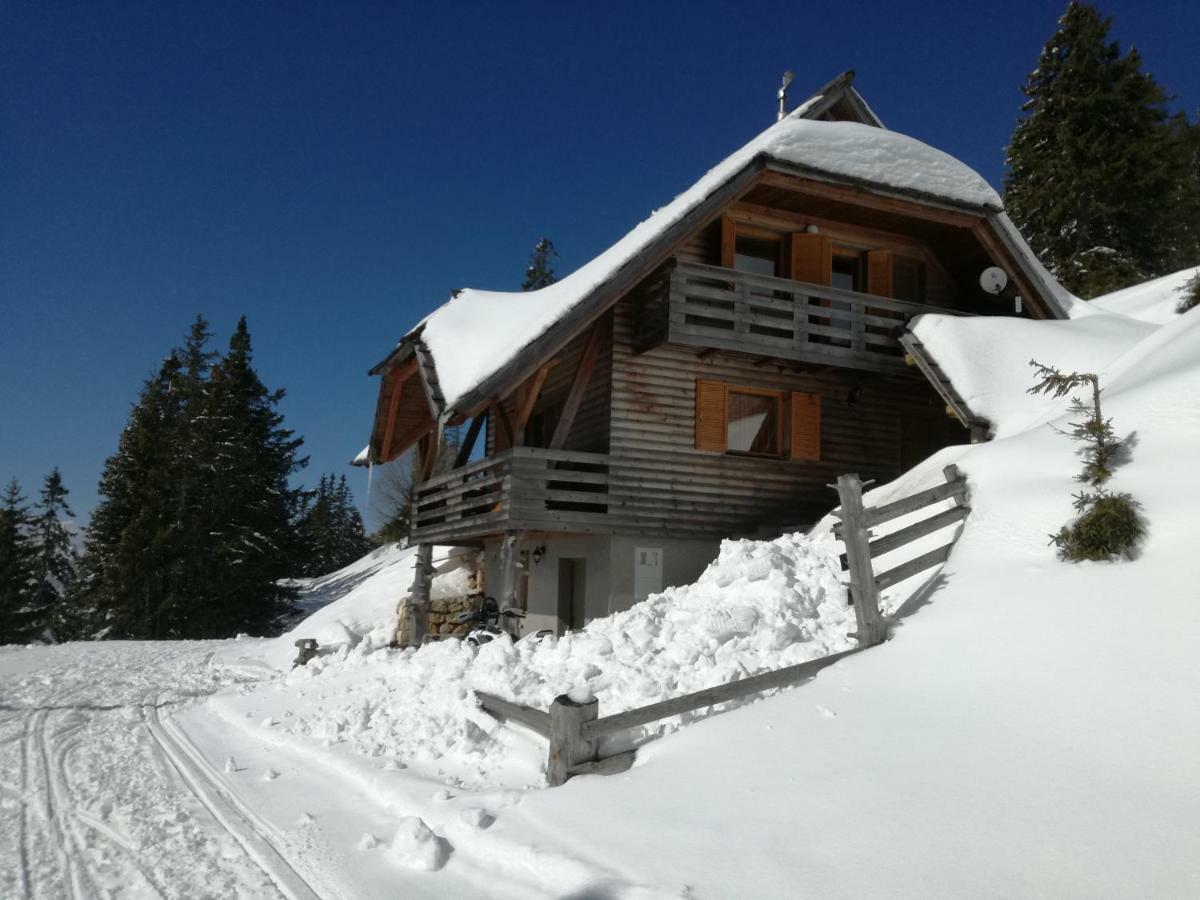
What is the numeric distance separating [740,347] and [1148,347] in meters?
6.01

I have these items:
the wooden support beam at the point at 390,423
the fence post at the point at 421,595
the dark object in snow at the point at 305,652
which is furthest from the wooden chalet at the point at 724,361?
the dark object in snow at the point at 305,652

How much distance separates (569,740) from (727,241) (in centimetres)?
1147

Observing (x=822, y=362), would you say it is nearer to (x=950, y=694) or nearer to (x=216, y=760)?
(x=950, y=694)

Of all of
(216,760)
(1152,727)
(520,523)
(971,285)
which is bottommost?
(216,760)

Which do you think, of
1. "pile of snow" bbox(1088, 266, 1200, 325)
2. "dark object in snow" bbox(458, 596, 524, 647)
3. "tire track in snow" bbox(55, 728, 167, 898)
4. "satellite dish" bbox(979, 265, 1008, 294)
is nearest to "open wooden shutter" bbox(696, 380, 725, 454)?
"dark object in snow" bbox(458, 596, 524, 647)

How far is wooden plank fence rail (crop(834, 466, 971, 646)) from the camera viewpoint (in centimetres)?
786

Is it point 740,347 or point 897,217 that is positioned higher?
point 897,217

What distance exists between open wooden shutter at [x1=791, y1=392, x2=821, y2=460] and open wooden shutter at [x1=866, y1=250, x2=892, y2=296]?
2654mm

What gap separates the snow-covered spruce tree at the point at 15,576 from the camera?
37.2 m

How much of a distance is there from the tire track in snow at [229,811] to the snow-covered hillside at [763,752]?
4 cm

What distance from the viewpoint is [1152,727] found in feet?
17.7

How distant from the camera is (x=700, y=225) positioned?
1416 cm

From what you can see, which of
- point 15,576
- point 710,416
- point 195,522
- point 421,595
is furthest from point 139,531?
point 710,416

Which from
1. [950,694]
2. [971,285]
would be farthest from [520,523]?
[971,285]
